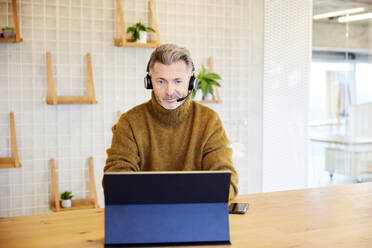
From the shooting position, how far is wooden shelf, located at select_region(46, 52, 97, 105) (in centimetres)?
335

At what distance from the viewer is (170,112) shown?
1.93 meters

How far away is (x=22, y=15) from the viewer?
337 cm

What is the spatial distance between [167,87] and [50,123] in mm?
2042

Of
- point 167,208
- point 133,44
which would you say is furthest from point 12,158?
point 167,208

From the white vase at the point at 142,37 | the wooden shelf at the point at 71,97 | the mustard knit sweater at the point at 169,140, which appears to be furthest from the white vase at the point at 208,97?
the mustard knit sweater at the point at 169,140

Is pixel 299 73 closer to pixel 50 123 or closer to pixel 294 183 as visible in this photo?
pixel 294 183

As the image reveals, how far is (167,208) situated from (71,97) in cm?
244

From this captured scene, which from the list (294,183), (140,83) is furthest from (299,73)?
(140,83)

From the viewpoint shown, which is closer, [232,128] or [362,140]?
[232,128]

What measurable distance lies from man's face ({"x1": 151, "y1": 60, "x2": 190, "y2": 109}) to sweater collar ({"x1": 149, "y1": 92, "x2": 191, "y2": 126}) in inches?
2.6

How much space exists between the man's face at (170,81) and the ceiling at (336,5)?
332 centimetres

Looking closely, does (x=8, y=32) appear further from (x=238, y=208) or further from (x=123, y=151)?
(x=238, y=208)

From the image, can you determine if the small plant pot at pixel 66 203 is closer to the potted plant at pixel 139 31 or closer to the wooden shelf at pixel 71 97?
the wooden shelf at pixel 71 97

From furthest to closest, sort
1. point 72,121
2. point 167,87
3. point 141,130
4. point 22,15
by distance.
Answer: point 72,121
point 22,15
point 141,130
point 167,87
